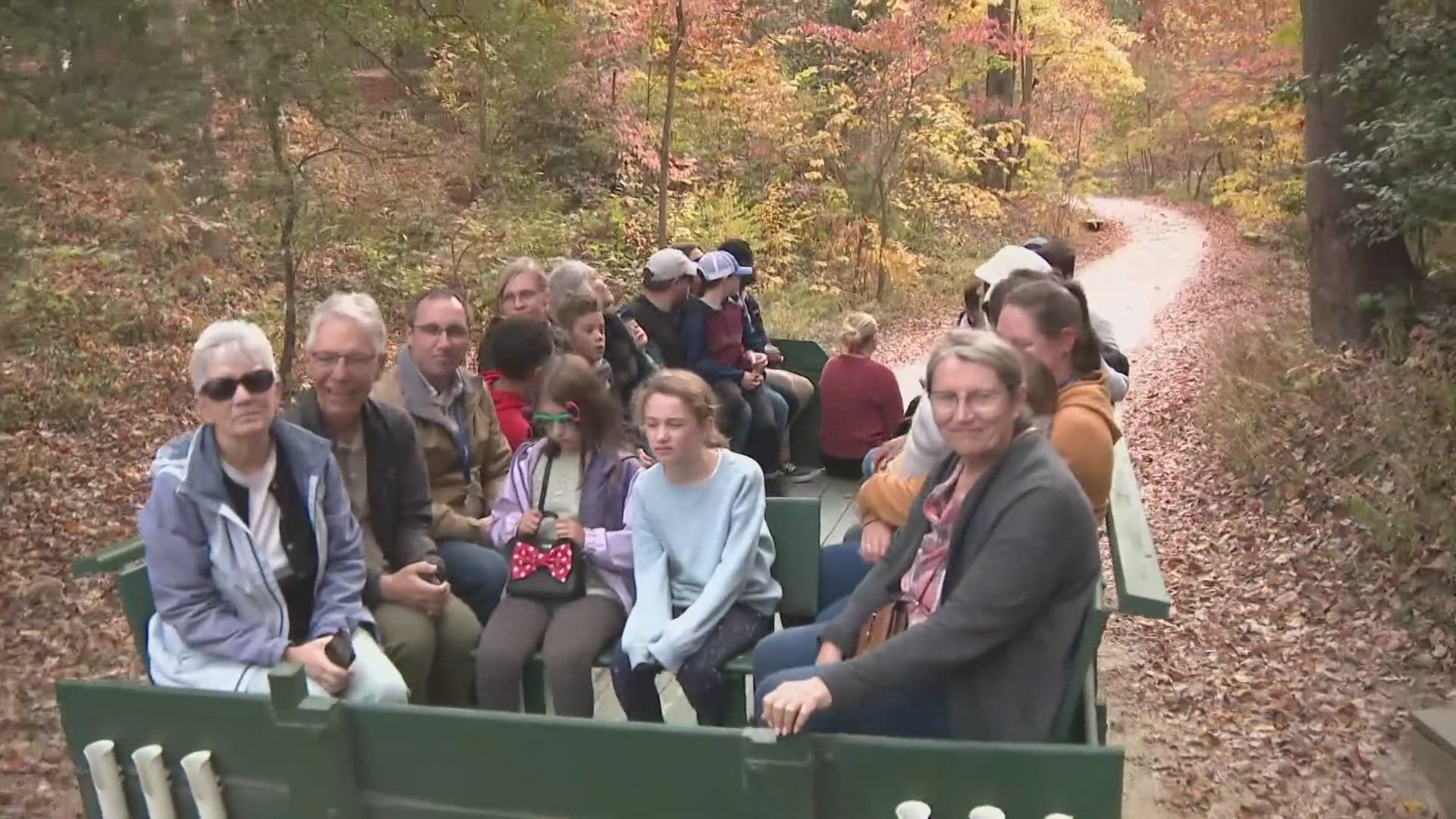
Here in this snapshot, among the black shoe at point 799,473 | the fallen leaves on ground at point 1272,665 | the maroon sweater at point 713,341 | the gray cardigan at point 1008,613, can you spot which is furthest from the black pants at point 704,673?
the black shoe at point 799,473

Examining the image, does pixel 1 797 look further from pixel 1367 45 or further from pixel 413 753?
pixel 1367 45

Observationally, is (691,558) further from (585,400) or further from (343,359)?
(343,359)

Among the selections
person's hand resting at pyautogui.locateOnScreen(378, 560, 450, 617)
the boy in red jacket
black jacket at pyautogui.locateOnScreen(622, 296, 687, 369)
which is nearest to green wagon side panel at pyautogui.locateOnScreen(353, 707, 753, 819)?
person's hand resting at pyautogui.locateOnScreen(378, 560, 450, 617)

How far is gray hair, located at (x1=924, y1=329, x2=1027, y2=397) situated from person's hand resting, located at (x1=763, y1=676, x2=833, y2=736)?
0.76 meters

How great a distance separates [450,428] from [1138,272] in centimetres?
1764

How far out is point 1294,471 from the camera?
6.53 m

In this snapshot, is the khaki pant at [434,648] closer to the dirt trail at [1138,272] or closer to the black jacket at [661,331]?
the black jacket at [661,331]

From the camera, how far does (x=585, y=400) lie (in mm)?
3441

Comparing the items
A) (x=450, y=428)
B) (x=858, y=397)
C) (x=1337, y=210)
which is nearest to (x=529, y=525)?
(x=450, y=428)

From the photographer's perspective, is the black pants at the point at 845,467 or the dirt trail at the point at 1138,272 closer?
the black pants at the point at 845,467

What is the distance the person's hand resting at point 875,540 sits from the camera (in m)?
3.38

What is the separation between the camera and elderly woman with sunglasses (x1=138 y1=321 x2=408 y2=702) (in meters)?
2.72

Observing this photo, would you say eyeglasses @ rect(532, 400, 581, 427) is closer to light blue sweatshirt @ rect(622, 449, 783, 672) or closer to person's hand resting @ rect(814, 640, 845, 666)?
light blue sweatshirt @ rect(622, 449, 783, 672)

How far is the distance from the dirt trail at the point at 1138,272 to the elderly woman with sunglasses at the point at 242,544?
6.52 m
